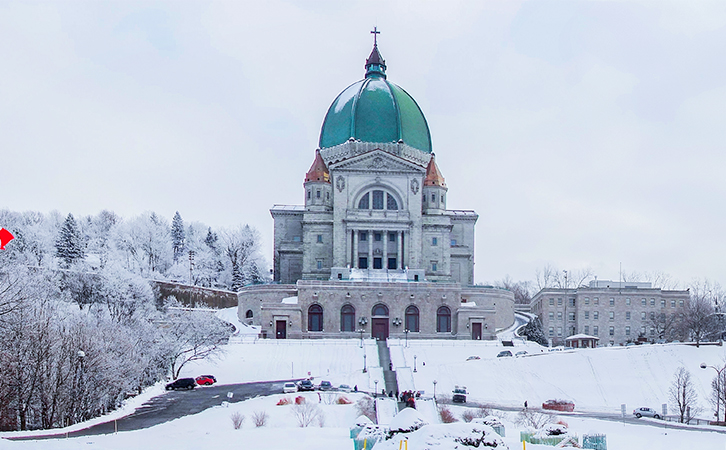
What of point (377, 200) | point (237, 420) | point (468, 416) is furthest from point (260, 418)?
point (377, 200)

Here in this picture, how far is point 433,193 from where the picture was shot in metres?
92.9

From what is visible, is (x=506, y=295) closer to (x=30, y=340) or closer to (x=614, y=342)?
(x=614, y=342)

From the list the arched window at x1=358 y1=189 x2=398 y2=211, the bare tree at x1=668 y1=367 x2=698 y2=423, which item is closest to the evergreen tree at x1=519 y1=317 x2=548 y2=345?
the arched window at x1=358 y1=189 x2=398 y2=211

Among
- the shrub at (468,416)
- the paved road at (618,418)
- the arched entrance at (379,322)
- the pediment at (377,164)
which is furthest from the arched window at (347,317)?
the shrub at (468,416)

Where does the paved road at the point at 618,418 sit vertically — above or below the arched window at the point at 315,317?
below

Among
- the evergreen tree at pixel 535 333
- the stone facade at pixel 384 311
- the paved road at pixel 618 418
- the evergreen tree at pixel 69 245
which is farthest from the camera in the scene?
the evergreen tree at pixel 69 245

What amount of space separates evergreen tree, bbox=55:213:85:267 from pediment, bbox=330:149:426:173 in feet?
130

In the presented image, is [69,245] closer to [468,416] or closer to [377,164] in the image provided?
[377,164]

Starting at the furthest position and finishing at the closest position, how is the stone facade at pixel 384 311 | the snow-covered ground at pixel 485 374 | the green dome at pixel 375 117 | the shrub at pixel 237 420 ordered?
1. the green dome at pixel 375 117
2. the stone facade at pixel 384 311
3. the snow-covered ground at pixel 485 374
4. the shrub at pixel 237 420

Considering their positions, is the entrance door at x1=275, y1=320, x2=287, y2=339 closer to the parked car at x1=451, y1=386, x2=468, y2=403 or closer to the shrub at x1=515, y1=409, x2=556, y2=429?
the parked car at x1=451, y1=386, x2=468, y2=403

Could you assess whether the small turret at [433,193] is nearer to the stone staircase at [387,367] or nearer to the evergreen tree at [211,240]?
A: the stone staircase at [387,367]

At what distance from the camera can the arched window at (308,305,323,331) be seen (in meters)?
78.9

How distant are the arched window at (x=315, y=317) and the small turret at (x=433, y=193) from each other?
61.9 feet

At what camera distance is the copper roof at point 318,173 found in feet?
303
